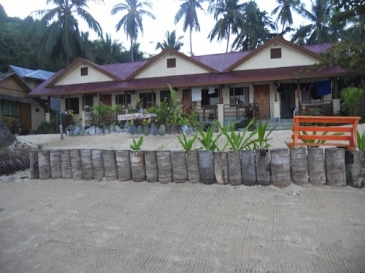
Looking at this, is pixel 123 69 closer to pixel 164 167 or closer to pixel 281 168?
pixel 164 167

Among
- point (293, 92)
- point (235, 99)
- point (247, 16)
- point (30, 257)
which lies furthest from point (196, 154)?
point (247, 16)

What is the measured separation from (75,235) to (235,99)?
1566 centimetres

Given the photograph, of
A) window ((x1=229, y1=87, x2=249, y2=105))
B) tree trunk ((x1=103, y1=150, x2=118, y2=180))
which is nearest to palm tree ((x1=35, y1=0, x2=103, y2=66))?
window ((x1=229, y1=87, x2=249, y2=105))

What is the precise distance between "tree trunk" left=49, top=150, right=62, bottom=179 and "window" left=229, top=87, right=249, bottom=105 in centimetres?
1354

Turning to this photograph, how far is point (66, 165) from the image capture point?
5957 mm

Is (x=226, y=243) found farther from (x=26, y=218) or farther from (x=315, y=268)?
(x=26, y=218)

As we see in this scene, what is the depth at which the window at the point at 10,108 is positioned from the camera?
2044cm

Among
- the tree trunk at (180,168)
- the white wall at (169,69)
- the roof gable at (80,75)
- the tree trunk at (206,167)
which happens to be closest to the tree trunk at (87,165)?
the tree trunk at (180,168)

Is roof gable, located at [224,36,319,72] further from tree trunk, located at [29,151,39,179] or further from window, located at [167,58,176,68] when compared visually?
tree trunk, located at [29,151,39,179]

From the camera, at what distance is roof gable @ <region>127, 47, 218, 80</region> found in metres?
18.5

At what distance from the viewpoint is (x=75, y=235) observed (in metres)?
3.53

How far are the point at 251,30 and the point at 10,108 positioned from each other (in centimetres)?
2535

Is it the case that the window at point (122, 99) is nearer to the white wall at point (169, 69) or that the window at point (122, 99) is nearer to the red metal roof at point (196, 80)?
the red metal roof at point (196, 80)

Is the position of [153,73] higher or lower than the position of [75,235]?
higher
